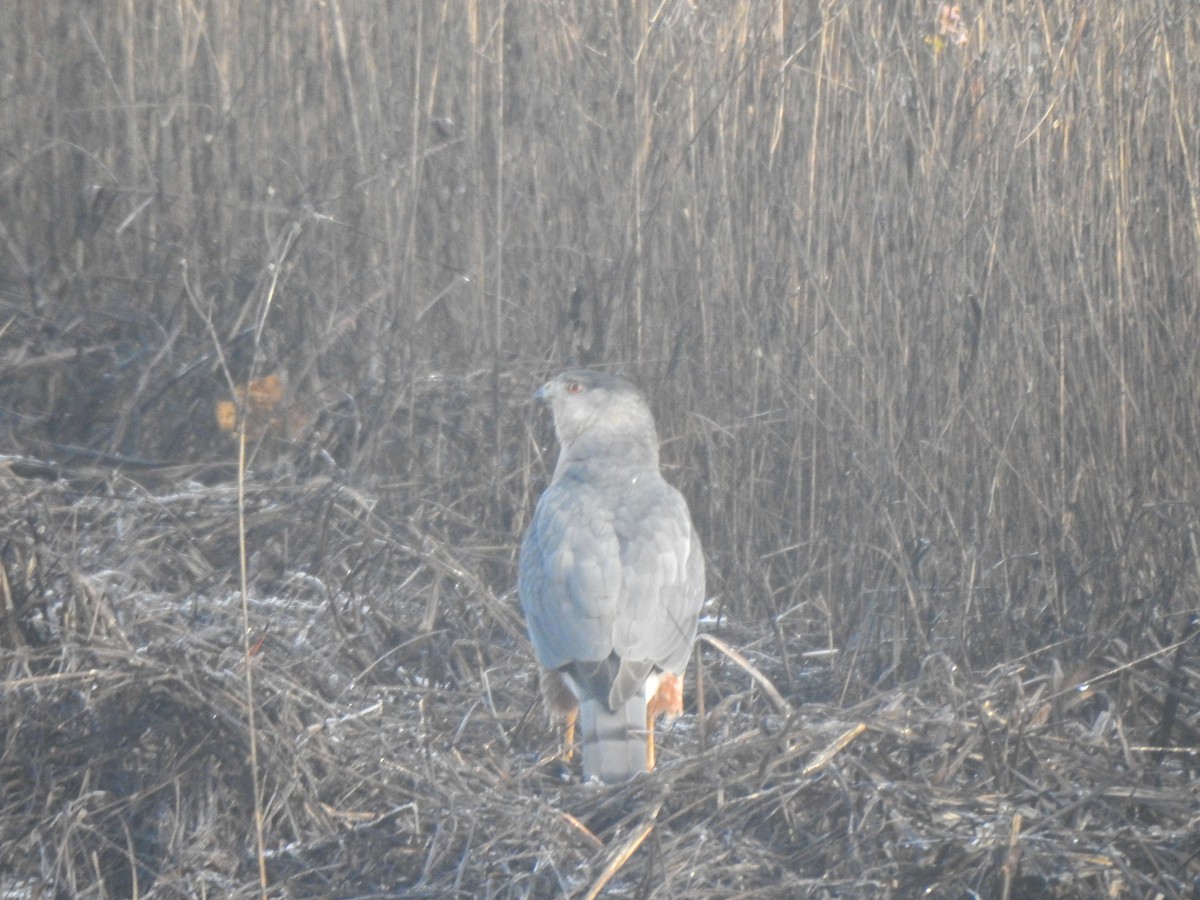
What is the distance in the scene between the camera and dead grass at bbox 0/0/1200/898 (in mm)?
Answer: 2449

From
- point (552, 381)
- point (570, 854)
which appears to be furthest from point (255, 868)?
point (552, 381)

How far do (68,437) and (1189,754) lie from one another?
9.52 ft

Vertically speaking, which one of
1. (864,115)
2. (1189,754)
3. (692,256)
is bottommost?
(1189,754)

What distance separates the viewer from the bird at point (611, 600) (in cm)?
283

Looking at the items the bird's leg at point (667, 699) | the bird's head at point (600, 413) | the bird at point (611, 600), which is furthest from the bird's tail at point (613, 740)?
the bird's head at point (600, 413)

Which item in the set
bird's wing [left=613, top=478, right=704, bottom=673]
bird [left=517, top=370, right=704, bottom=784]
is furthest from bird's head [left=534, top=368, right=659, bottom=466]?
bird's wing [left=613, top=478, right=704, bottom=673]

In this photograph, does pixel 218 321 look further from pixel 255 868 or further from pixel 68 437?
pixel 255 868

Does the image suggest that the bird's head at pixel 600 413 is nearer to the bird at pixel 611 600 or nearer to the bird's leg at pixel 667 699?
the bird at pixel 611 600

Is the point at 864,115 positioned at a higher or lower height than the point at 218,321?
higher

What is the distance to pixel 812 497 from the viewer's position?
3.71 m

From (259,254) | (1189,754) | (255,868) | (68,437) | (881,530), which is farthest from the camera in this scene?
(259,254)

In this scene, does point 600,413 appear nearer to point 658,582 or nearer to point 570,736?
point 658,582

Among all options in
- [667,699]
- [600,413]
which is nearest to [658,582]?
[667,699]

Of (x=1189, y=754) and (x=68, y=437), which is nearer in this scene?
(x=1189, y=754)
